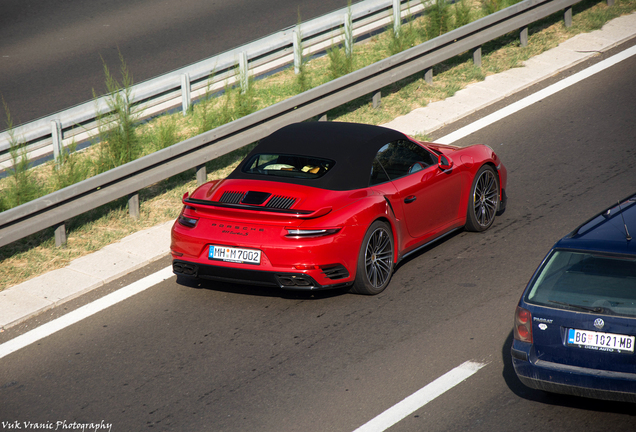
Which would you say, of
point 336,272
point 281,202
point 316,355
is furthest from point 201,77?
point 316,355

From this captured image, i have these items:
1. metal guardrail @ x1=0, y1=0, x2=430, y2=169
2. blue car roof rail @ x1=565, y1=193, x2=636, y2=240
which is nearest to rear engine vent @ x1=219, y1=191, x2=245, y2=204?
blue car roof rail @ x1=565, y1=193, x2=636, y2=240

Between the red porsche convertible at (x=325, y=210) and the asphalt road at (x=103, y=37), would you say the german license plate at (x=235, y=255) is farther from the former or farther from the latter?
the asphalt road at (x=103, y=37)

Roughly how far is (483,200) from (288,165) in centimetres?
239

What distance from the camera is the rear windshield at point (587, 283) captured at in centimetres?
503

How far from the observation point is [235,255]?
23.1 feet

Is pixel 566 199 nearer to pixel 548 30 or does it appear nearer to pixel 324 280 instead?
pixel 324 280

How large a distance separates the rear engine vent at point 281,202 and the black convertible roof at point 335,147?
305mm

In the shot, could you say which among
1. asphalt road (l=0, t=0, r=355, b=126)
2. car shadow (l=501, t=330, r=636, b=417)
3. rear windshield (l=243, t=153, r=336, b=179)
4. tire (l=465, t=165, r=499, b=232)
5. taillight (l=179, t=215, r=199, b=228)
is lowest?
car shadow (l=501, t=330, r=636, b=417)

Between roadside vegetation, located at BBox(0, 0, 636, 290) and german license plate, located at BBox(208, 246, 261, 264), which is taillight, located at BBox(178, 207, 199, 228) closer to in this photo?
german license plate, located at BBox(208, 246, 261, 264)

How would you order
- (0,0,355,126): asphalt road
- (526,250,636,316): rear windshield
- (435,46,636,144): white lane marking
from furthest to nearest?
(0,0,355,126): asphalt road < (435,46,636,144): white lane marking < (526,250,636,316): rear windshield

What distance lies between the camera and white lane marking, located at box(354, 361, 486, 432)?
5410 mm

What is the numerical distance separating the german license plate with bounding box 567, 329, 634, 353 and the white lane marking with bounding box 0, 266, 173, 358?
4438 mm

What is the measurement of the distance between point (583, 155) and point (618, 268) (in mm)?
5540

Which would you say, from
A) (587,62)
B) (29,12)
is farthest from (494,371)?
(29,12)
